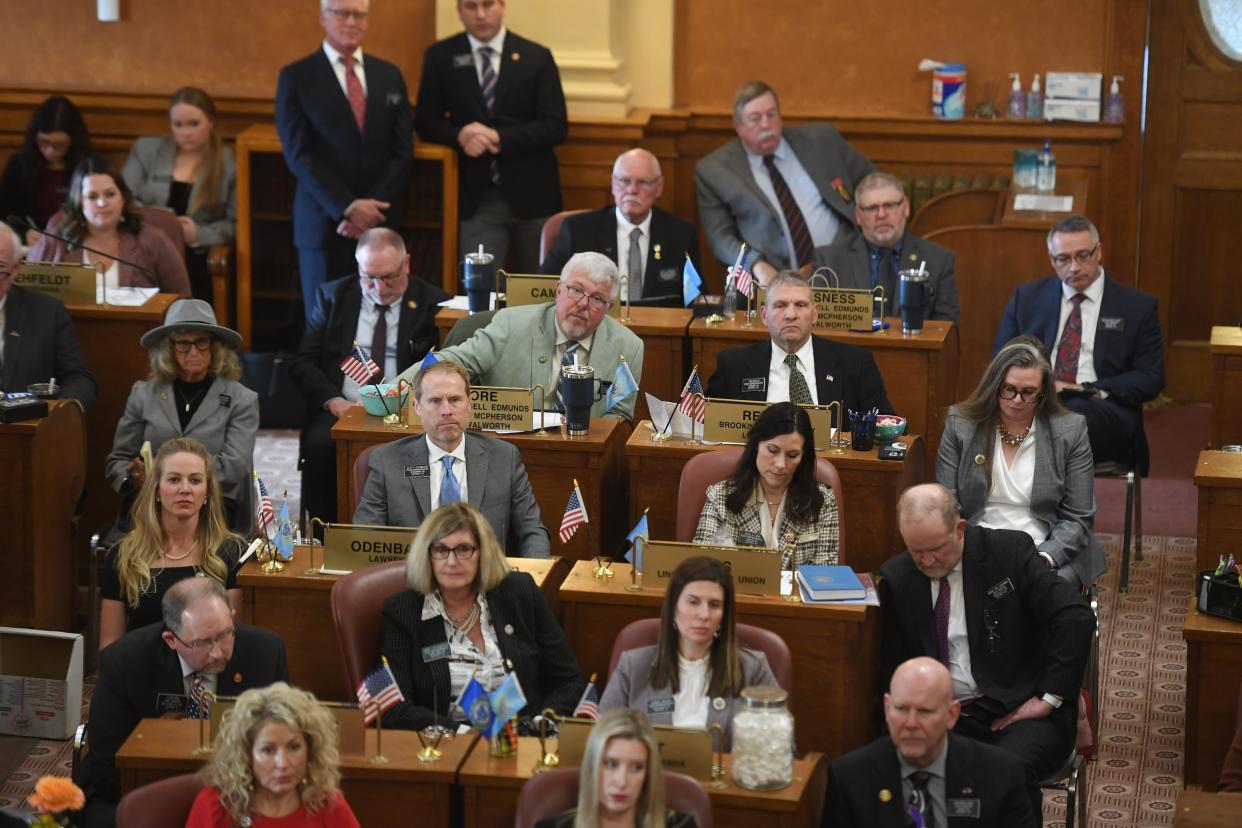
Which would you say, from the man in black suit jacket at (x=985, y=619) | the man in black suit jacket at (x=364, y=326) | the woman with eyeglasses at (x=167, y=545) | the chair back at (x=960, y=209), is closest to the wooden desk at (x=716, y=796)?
the man in black suit jacket at (x=985, y=619)

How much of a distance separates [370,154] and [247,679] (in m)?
4.28

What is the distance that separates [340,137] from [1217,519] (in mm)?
4513

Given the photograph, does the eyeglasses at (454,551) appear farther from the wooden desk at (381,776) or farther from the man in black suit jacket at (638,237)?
the man in black suit jacket at (638,237)

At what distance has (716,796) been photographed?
4535mm

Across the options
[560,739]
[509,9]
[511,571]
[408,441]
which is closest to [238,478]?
[408,441]

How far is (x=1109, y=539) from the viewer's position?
7.99m

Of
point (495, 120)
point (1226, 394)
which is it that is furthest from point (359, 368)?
point (1226, 394)

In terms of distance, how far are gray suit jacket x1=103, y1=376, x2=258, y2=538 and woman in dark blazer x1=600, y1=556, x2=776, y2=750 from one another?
2266 mm

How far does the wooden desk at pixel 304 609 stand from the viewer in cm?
560

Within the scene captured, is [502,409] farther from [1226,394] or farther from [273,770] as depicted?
[1226,394]

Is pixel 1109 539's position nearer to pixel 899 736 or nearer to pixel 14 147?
pixel 899 736

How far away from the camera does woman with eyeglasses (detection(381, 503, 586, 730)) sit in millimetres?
5238

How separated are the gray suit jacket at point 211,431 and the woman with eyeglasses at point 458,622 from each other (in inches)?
65.5

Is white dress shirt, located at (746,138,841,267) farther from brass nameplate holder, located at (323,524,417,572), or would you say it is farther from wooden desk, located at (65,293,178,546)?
brass nameplate holder, located at (323,524,417,572)
